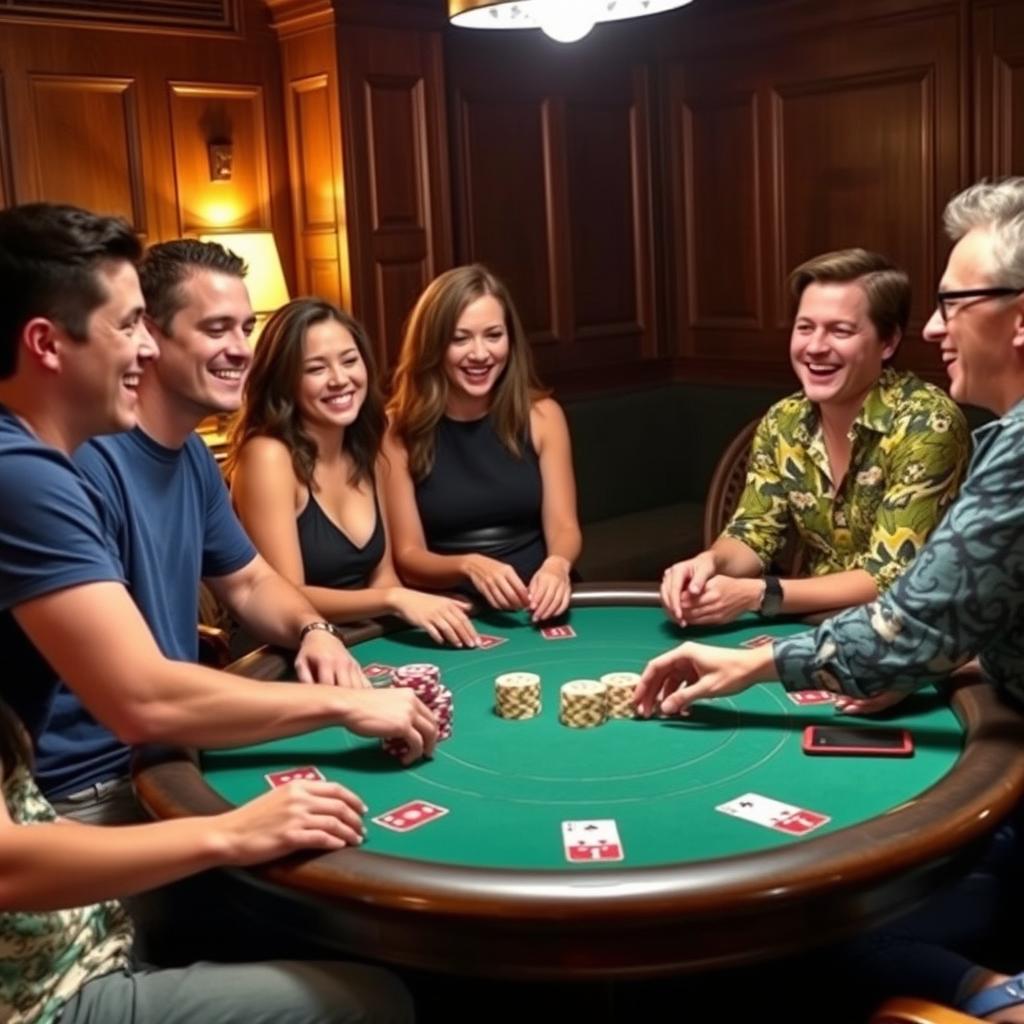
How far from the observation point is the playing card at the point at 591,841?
1.49 m

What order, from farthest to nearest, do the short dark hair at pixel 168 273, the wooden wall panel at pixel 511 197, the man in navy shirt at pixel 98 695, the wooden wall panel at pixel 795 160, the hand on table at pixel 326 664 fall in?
the wooden wall panel at pixel 511 197 < the wooden wall panel at pixel 795 160 < the short dark hair at pixel 168 273 < the hand on table at pixel 326 664 < the man in navy shirt at pixel 98 695

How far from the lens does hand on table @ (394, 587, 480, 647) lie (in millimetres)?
2410

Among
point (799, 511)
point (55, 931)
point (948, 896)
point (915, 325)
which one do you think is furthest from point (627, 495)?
point (55, 931)

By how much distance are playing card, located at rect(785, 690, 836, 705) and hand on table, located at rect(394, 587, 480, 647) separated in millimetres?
640

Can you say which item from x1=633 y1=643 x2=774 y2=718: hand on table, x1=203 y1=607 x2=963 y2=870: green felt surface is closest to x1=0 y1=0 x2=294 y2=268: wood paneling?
x1=203 y1=607 x2=963 y2=870: green felt surface

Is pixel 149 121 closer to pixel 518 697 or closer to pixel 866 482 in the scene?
pixel 866 482

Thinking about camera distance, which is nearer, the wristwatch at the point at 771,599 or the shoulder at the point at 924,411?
the wristwatch at the point at 771,599

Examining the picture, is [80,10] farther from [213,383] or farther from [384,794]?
[384,794]

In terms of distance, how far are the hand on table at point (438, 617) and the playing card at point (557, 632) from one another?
0.13m

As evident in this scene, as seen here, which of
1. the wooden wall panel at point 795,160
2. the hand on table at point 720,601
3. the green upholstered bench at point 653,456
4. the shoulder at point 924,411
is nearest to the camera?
the hand on table at point 720,601

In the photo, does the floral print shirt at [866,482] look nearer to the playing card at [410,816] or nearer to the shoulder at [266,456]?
the shoulder at [266,456]

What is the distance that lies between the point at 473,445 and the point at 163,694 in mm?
1553

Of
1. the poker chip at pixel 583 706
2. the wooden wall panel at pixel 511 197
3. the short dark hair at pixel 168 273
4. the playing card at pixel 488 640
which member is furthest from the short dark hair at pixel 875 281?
the wooden wall panel at pixel 511 197

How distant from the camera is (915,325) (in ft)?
15.0
